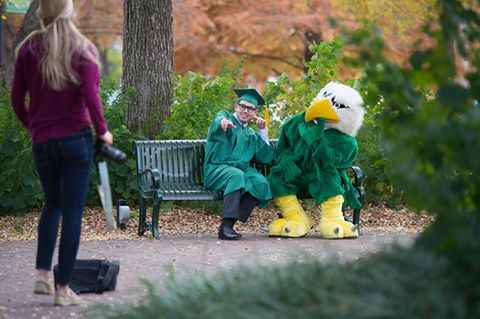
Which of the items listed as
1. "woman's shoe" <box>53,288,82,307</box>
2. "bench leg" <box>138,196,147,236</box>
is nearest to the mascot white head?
"bench leg" <box>138,196,147,236</box>

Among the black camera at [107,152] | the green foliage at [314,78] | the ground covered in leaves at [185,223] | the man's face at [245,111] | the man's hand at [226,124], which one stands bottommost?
the ground covered in leaves at [185,223]

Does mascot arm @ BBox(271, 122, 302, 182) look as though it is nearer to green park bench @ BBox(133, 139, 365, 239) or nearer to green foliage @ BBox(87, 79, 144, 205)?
green park bench @ BBox(133, 139, 365, 239)

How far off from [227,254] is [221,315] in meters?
4.19

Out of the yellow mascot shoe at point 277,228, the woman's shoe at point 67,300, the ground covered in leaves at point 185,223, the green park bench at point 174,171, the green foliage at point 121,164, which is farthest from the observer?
the green foliage at point 121,164

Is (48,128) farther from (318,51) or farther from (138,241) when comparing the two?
(318,51)

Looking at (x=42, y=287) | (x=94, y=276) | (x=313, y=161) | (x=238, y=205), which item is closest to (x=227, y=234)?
(x=238, y=205)

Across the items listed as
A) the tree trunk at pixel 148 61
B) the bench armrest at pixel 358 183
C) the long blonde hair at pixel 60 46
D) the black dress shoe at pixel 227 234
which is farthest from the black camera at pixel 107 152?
the tree trunk at pixel 148 61

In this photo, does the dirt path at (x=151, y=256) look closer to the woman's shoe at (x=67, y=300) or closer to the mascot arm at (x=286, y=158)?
the woman's shoe at (x=67, y=300)

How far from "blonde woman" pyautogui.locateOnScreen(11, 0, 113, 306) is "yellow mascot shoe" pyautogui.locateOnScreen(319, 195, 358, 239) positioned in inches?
152

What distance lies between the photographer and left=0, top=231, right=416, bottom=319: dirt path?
21.3 ft

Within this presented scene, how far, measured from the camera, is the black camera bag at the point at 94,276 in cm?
677

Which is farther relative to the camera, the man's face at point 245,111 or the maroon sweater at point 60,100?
the man's face at point 245,111

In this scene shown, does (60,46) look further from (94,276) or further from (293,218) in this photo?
(293,218)

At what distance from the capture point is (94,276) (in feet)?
22.4
